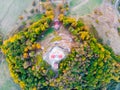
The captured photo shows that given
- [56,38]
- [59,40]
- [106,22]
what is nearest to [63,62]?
[59,40]

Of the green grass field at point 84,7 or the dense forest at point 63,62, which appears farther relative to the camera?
the green grass field at point 84,7

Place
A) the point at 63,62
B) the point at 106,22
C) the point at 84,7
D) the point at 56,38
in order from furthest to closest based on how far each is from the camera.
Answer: the point at 106,22 < the point at 84,7 < the point at 56,38 < the point at 63,62

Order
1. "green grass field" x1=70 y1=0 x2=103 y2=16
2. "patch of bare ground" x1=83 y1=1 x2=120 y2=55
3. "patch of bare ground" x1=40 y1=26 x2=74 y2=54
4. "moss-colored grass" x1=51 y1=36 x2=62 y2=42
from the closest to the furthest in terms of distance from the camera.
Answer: "patch of bare ground" x1=40 y1=26 x2=74 y2=54 < "moss-colored grass" x1=51 y1=36 x2=62 y2=42 < "green grass field" x1=70 y1=0 x2=103 y2=16 < "patch of bare ground" x1=83 y1=1 x2=120 y2=55

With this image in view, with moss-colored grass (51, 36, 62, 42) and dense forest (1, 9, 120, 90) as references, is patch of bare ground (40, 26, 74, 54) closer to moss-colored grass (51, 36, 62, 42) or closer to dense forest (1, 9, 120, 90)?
moss-colored grass (51, 36, 62, 42)

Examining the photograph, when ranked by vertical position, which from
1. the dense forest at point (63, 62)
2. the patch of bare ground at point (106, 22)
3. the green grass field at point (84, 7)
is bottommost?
the dense forest at point (63, 62)

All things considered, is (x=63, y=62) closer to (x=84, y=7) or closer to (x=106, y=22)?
(x=84, y=7)

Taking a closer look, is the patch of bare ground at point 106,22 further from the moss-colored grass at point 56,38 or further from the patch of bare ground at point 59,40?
the moss-colored grass at point 56,38

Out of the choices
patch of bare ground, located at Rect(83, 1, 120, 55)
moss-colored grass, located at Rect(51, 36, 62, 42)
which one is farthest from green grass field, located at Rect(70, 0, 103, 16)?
moss-colored grass, located at Rect(51, 36, 62, 42)

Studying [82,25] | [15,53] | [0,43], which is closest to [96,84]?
[82,25]

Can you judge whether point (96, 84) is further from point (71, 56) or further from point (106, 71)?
point (71, 56)

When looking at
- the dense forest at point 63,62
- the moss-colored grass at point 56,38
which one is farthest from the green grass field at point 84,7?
the moss-colored grass at point 56,38

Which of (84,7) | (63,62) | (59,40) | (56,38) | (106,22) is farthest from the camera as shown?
(106,22)
